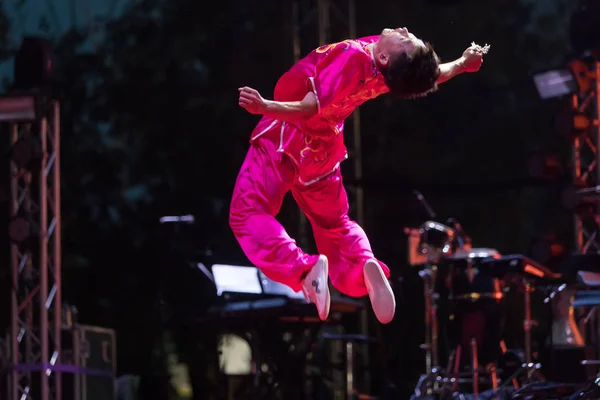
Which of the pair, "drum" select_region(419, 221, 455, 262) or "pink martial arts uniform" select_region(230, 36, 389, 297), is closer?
"pink martial arts uniform" select_region(230, 36, 389, 297)

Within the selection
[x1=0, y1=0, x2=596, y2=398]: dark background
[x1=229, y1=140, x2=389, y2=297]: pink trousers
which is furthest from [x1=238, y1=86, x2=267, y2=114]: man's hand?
[x1=0, y1=0, x2=596, y2=398]: dark background

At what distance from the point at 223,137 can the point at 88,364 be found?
10.3 ft

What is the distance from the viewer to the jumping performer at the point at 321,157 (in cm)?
377

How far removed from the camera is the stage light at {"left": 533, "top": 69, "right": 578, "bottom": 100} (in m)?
6.97

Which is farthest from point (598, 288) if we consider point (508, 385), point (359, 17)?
point (359, 17)

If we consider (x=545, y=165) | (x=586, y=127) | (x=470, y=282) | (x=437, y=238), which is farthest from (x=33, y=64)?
(x=586, y=127)

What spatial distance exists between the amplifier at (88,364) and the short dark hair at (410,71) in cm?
351

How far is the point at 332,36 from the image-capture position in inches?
318

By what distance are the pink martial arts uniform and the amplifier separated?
2.89m

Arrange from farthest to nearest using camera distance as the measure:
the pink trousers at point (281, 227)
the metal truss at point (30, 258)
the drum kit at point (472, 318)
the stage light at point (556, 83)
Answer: the stage light at point (556, 83)
the drum kit at point (472, 318)
the metal truss at point (30, 258)
the pink trousers at point (281, 227)

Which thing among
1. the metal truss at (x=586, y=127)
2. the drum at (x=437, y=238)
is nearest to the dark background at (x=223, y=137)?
the drum at (x=437, y=238)

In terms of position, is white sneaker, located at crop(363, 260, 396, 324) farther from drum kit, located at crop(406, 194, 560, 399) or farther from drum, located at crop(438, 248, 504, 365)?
drum, located at crop(438, 248, 504, 365)

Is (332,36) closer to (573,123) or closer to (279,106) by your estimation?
(573,123)

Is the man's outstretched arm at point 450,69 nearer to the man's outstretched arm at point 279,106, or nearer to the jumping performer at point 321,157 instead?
the jumping performer at point 321,157
